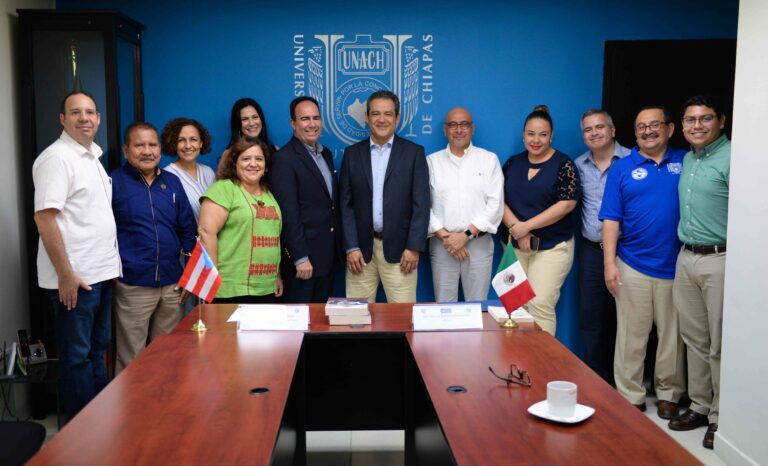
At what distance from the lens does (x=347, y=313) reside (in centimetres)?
305

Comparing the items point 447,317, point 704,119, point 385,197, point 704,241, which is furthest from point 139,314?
point 704,119

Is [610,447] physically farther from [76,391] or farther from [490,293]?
[490,293]

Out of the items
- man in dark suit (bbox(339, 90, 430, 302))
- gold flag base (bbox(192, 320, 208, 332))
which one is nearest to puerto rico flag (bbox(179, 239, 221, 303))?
gold flag base (bbox(192, 320, 208, 332))

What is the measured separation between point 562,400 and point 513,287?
1032 mm

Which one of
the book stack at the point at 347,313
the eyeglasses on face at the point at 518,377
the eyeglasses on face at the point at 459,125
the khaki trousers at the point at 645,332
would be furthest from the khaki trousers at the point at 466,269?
the eyeglasses on face at the point at 518,377

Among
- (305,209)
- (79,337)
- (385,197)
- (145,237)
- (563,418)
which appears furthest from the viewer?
(385,197)

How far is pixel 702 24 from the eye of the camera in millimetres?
4863

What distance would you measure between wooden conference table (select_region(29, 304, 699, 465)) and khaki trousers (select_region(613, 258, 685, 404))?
4.65ft

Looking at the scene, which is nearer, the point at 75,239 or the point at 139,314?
the point at 75,239

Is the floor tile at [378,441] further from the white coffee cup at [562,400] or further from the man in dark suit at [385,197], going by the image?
the white coffee cup at [562,400]

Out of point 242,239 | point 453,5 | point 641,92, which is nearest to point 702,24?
point 641,92

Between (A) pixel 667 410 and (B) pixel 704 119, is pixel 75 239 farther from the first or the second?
(A) pixel 667 410

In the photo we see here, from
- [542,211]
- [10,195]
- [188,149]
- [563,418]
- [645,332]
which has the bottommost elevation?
[645,332]

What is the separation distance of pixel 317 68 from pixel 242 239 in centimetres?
153
